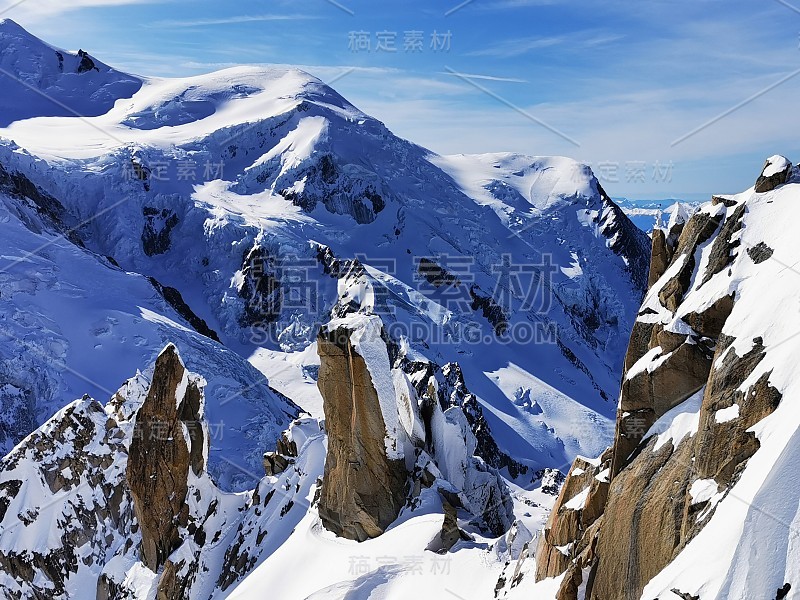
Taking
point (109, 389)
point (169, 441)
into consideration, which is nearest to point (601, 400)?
point (109, 389)

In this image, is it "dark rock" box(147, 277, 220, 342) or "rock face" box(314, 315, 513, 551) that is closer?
"rock face" box(314, 315, 513, 551)

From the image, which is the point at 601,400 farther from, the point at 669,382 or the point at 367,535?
the point at 669,382

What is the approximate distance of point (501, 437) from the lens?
103125 millimetres

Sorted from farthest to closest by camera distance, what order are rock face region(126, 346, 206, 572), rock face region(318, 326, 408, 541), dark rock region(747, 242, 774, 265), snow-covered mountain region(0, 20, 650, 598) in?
rock face region(126, 346, 206, 572) → snow-covered mountain region(0, 20, 650, 598) → rock face region(318, 326, 408, 541) → dark rock region(747, 242, 774, 265)

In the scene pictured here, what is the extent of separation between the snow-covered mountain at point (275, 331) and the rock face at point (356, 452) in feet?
0.37

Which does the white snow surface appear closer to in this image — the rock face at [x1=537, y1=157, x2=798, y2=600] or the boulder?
the rock face at [x1=537, y1=157, x2=798, y2=600]

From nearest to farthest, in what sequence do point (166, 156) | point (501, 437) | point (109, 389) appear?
point (109, 389)
point (501, 437)
point (166, 156)

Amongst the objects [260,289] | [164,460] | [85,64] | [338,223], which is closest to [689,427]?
[164,460]

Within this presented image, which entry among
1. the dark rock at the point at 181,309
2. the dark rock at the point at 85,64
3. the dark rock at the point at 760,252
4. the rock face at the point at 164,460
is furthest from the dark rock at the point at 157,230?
the dark rock at the point at 760,252

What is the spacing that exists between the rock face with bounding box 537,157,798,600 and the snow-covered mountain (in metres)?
7.48

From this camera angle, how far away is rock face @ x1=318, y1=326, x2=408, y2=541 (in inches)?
1166

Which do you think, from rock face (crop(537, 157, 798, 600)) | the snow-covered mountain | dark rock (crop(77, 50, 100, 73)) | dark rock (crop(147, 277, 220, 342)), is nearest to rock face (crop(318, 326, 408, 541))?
the snow-covered mountain

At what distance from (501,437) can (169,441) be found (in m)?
71.7

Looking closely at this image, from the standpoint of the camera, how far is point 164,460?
122 ft
